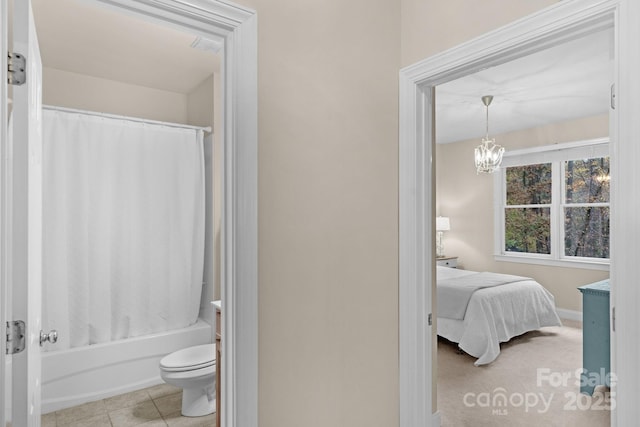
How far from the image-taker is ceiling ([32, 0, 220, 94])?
2.52 m

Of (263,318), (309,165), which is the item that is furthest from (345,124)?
(263,318)

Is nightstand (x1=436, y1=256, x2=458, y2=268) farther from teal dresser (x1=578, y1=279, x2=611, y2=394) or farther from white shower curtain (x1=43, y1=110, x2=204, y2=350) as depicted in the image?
white shower curtain (x1=43, y1=110, x2=204, y2=350)

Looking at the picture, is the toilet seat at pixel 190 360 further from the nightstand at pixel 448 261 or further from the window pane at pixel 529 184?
the window pane at pixel 529 184

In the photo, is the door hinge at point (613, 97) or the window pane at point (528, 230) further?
the window pane at point (528, 230)

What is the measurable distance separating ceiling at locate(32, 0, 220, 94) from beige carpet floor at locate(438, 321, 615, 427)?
3.23m

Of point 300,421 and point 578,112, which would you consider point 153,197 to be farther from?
point 578,112

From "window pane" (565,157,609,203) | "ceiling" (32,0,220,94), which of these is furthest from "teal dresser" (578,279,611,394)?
"ceiling" (32,0,220,94)

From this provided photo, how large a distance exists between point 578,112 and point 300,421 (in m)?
4.91

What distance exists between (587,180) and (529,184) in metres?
0.75

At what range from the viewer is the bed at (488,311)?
3663mm

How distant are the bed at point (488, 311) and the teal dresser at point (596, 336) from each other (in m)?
0.81

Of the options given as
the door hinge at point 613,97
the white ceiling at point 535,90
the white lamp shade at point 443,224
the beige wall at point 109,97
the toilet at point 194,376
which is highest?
the white ceiling at point 535,90

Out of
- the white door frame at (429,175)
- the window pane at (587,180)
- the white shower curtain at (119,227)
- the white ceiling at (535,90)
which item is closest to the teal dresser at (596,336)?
the white ceiling at (535,90)

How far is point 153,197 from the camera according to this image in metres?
3.28
